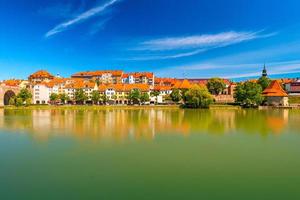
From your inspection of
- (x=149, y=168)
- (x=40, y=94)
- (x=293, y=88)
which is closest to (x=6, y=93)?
(x=40, y=94)

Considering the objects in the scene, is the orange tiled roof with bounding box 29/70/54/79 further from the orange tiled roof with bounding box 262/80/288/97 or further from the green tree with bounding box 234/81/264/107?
the orange tiled roof with bounding box 262/80/288/97

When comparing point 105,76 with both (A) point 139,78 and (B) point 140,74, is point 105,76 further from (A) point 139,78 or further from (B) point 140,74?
(A) point 139,78

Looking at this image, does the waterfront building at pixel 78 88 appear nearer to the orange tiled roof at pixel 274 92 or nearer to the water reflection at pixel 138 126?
the orange tiled roof at pixel 274 92

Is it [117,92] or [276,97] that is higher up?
[117,92]

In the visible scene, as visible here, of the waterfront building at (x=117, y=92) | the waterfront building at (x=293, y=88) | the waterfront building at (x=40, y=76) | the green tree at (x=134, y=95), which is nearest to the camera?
the green tree at (x=134, y=95)

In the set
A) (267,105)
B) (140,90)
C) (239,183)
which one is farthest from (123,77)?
(239,183)

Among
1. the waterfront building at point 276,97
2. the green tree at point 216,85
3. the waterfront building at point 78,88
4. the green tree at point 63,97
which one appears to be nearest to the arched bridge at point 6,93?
the waterfront building at point 78,88

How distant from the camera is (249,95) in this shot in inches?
2063

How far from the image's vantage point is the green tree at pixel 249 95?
172 ft

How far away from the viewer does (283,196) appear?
697 centimetres

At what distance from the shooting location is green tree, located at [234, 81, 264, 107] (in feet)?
172

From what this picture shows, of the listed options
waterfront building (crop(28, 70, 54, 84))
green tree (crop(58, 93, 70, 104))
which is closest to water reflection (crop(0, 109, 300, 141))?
green tree (crop(58, 93, 70, 104))

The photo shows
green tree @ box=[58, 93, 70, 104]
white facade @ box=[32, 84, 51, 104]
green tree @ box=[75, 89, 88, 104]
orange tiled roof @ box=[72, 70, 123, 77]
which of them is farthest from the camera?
orange tiled roof @ box=[72, 70, 123, 77]

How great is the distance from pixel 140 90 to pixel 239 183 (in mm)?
61064
